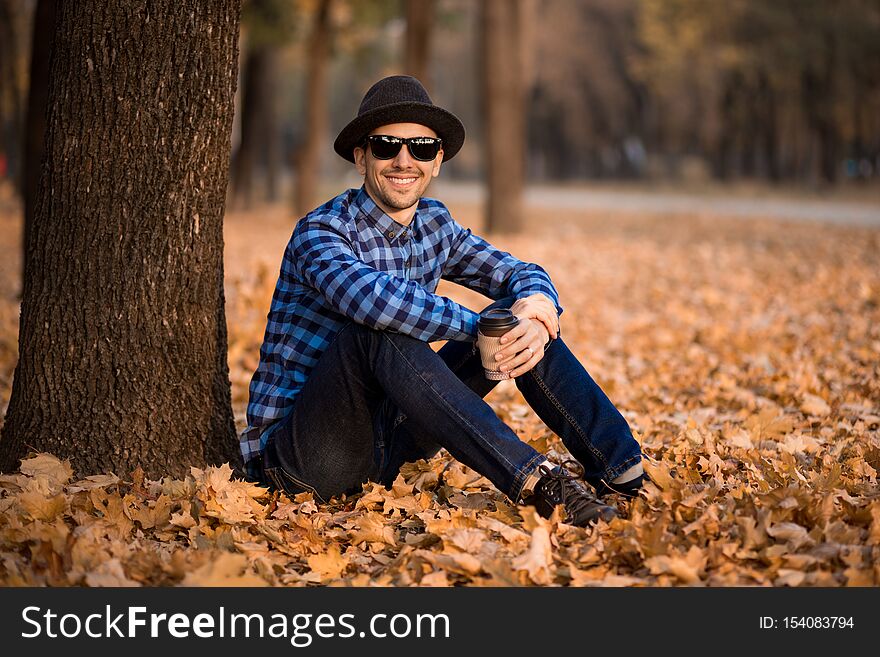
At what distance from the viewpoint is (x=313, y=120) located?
20.0 meters

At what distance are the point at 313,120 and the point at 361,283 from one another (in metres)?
17.0

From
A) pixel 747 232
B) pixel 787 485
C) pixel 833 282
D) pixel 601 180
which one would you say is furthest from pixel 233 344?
pixel 601 180

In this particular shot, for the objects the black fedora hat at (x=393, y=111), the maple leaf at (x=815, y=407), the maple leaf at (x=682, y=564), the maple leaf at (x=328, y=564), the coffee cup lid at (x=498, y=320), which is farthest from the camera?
the maple leaf at (x=815, y=407)

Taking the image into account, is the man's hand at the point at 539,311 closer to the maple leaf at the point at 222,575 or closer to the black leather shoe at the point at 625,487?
the black leather shoe at the point at 625,487

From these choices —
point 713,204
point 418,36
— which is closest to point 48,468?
point 418,36

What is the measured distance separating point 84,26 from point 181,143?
538mm

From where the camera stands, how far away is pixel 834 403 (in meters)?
5.55

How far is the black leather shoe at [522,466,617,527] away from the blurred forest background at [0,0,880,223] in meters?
13.3

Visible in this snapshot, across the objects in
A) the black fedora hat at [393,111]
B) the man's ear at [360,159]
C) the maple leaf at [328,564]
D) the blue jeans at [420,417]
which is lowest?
the maple leaf at [328,564]

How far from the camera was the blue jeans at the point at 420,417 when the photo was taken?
3.54 m

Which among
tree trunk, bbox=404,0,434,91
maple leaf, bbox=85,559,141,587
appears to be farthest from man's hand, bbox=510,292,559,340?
tree trunk, bbox=404,0,434,91

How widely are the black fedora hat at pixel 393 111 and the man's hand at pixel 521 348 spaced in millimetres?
865

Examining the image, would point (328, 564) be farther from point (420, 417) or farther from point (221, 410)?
point (221, 410)

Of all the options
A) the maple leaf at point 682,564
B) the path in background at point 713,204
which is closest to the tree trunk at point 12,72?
the path in background at point 713,204
